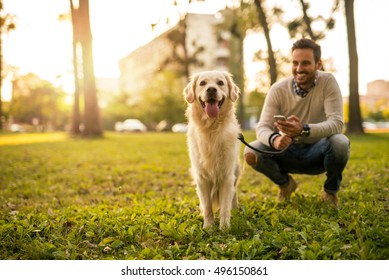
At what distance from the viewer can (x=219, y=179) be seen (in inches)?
138

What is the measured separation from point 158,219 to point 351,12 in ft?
37.3

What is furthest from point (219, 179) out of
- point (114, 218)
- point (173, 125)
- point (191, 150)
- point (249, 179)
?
point (173, 125)

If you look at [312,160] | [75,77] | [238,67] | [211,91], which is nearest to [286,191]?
[312,160]

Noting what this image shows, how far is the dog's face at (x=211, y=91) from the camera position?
11.3 ft

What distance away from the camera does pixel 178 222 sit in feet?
11.4

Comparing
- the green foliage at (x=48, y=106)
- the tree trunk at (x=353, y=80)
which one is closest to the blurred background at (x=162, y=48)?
the tree trunk at (x=353, y=80)

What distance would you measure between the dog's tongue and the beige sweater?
2.28 feet

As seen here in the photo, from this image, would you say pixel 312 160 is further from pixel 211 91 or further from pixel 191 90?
pixel 191 90

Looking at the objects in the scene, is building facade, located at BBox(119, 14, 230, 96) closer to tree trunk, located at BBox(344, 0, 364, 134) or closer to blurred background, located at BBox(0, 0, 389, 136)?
blurred background, located at BBox(0, 0, 389, 136)

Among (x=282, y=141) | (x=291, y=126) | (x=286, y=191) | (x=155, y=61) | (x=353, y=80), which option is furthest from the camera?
(x=155, y=61)

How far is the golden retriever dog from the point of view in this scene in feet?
11.3

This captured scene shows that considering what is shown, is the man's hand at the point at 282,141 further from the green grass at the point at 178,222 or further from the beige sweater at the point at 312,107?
the green grass at the point at 178,222

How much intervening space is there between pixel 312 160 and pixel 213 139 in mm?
1187
